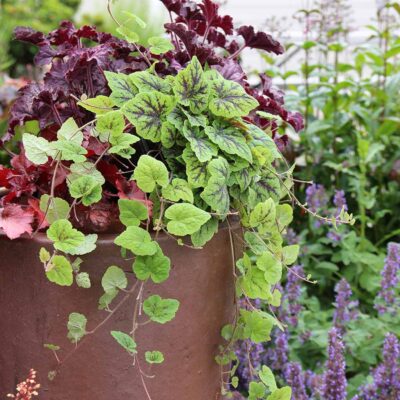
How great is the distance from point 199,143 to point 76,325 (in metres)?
0.39

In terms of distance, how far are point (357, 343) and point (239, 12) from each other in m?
8.75

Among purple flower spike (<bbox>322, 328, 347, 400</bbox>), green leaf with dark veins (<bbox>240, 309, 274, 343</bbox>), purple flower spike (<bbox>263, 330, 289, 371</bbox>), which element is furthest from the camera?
purple flower spike (<bbox>263, 330, 289, 371</bbox>)

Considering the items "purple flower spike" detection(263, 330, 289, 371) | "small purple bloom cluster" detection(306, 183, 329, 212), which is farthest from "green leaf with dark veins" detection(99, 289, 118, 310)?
"small purple bloom cluster" detection(306, 183, 329, 212)

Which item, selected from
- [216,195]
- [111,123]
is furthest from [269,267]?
[111,123]

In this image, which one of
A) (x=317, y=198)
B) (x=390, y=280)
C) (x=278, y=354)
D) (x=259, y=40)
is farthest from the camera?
(x=317, y=198)

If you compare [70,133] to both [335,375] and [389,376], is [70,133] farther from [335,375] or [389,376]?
[389,376]

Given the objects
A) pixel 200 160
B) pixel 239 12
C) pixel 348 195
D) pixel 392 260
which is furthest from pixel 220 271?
pixel 239 12

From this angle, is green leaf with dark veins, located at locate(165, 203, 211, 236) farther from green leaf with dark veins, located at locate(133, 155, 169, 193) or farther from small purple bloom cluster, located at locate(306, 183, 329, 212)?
small purple bloom cluster, located at locate(306, 183, 329, 212)

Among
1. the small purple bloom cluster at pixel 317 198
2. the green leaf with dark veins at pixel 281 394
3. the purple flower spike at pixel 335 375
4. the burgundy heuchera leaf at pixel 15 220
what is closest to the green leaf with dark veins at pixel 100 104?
the burgundy heuchera leaf at pixel 15 220

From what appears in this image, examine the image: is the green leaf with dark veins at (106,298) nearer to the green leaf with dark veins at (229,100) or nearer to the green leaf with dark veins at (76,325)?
the green leaf with dark veins at (76,325)

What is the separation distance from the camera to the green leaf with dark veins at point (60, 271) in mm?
1089

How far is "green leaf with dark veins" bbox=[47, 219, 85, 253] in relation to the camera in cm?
109

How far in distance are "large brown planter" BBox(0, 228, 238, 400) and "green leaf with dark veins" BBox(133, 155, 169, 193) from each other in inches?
4.9

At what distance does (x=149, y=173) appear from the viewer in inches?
43.9
